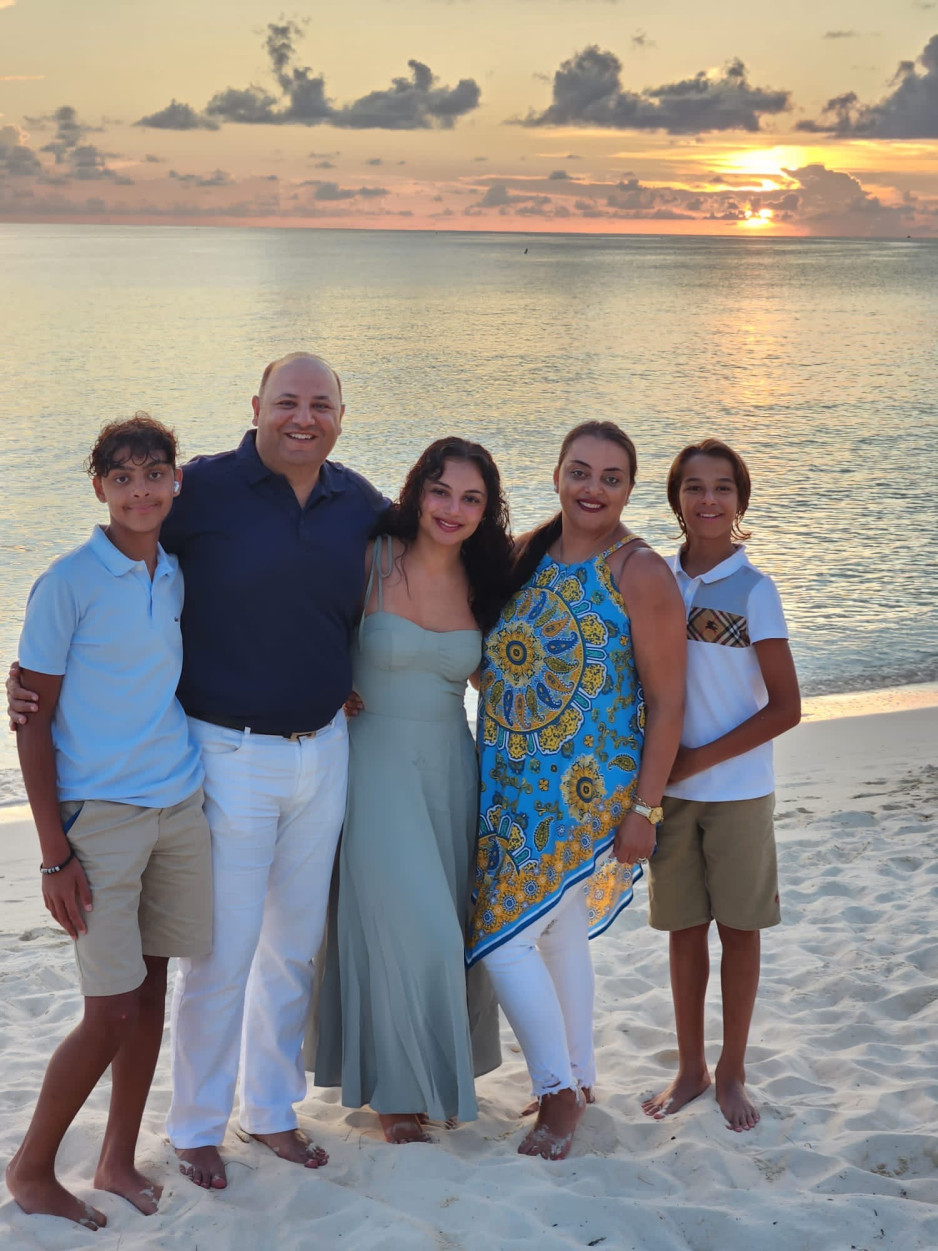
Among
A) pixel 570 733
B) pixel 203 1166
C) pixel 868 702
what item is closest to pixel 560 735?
pixel 570 733

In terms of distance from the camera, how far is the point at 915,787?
7.26m

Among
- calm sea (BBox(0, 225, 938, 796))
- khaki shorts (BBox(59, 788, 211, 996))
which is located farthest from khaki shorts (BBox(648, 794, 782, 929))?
calm sea (BBox(0, 225, 938, 796))

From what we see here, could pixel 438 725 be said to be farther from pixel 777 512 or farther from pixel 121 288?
pixel 121 288

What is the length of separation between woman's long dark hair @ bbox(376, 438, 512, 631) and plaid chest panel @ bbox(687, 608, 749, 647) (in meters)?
0.59

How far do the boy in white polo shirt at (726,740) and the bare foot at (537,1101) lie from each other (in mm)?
247

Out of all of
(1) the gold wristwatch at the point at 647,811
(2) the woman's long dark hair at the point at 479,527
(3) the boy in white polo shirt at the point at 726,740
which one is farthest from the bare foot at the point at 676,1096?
(2) the woman's long dark hair at the point at 479,527

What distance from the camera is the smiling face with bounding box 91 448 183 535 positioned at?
3.16 metres

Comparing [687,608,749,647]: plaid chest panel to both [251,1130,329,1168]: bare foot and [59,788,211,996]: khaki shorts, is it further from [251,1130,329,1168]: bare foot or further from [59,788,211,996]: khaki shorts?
[251,1130,329,1168]: bare foot

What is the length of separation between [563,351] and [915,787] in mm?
37644

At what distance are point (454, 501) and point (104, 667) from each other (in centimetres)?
A: 117

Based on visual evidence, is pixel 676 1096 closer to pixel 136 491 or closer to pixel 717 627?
pixel 717 627

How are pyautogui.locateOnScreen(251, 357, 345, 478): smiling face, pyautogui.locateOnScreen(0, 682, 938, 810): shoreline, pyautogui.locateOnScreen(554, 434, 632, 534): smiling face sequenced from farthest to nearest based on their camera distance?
pyautogui.locateOnScreen(0, 682, 938, 810): shoreline < pyautogui.locateOnScreen(554, 434, 632, 534): smiling face < pyautogui.locateOnScreen(251, 357, 345, 478): smiling face

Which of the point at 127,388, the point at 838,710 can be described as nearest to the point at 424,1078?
the point at 838,710

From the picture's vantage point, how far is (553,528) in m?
3.84
